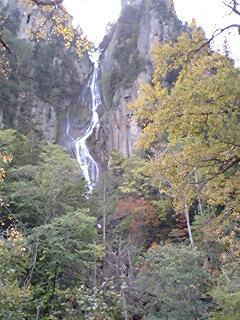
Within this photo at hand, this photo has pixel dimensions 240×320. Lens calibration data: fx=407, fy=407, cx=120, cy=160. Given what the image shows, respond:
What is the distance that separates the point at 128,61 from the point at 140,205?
22.5 m

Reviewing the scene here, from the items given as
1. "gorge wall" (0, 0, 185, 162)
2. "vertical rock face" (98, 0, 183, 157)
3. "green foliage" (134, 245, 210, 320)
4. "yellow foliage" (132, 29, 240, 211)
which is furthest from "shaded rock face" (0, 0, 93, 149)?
"yellow foliage" (132, 29, 240, 211)

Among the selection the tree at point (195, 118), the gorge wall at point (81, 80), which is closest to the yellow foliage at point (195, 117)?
the tree at point (195, 118)

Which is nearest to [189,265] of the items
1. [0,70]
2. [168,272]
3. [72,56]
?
[168,272]

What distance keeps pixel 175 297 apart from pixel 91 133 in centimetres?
2747

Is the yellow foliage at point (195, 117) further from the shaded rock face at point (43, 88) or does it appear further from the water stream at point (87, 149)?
the shaded rock face at point (43, 88)

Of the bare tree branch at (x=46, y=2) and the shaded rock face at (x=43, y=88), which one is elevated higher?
the shaded rock face at (x=43, y=88)

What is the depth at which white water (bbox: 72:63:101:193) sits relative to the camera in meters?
31.9

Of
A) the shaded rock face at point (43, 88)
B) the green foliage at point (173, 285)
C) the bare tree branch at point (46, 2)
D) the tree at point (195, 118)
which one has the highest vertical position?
the shaded rock face at point (43, 88)

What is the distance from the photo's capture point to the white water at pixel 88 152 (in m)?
31.9

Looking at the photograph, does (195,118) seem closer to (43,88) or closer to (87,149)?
(87,149)

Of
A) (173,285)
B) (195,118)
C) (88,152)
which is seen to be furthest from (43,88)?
(195,118)

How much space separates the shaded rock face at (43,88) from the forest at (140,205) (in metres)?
0.78

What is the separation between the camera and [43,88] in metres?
41.0

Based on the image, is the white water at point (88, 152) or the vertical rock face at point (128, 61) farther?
the vertical rock face at point (128, 61)
